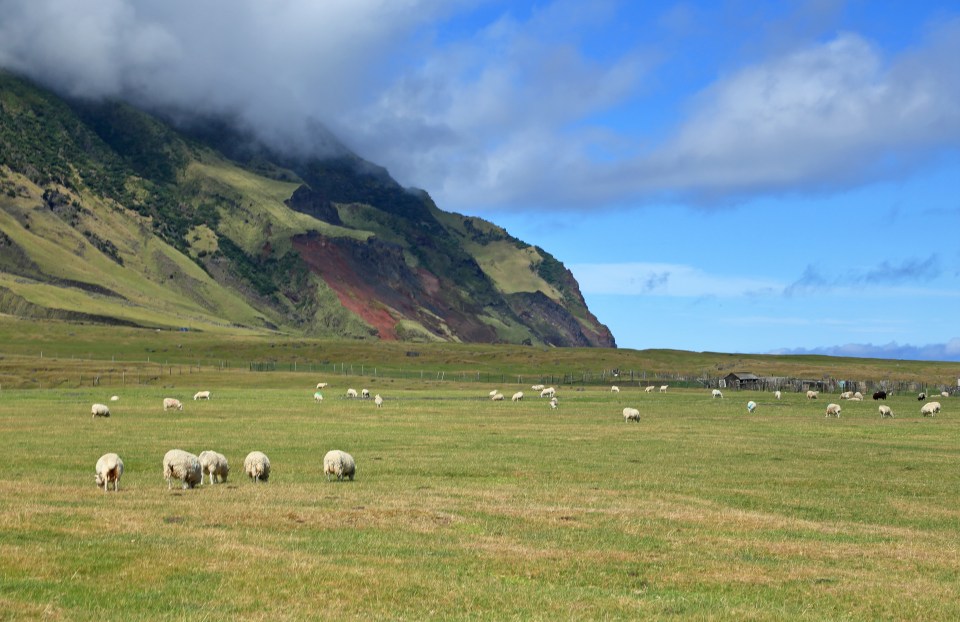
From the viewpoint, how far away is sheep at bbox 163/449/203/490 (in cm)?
3105

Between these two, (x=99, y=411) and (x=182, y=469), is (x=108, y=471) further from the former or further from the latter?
(x=99, y=411)

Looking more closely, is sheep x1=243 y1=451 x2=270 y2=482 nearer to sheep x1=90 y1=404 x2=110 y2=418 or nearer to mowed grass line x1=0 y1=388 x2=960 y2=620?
mowed grass line x1=0 y1=388 x2=960 y2=620

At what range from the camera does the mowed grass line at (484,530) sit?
53.9ft

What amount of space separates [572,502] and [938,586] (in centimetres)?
1224

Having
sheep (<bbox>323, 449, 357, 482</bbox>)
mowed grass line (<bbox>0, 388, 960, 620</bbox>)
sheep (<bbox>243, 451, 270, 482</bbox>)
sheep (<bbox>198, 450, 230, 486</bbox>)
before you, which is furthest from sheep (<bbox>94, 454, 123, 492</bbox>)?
sheep (<bbox>323, 449, 357, 482</bbox>)

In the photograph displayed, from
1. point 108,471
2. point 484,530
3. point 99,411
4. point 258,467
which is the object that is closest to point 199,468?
point 258,467

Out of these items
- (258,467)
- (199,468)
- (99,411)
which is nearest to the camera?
(199,468)

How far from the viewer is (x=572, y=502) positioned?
29312mm

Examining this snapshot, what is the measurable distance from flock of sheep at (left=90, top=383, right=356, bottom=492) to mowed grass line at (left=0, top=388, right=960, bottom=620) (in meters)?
0.48

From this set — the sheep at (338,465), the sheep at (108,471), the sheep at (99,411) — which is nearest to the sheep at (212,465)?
the sheep at (108,471)

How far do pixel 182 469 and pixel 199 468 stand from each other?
632 millimetres

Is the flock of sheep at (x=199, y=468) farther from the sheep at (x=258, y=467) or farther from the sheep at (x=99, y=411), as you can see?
the sheep at (x=99, y=411)

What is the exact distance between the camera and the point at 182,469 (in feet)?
102

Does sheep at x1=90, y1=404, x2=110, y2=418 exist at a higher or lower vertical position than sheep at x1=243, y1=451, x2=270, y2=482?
higher
